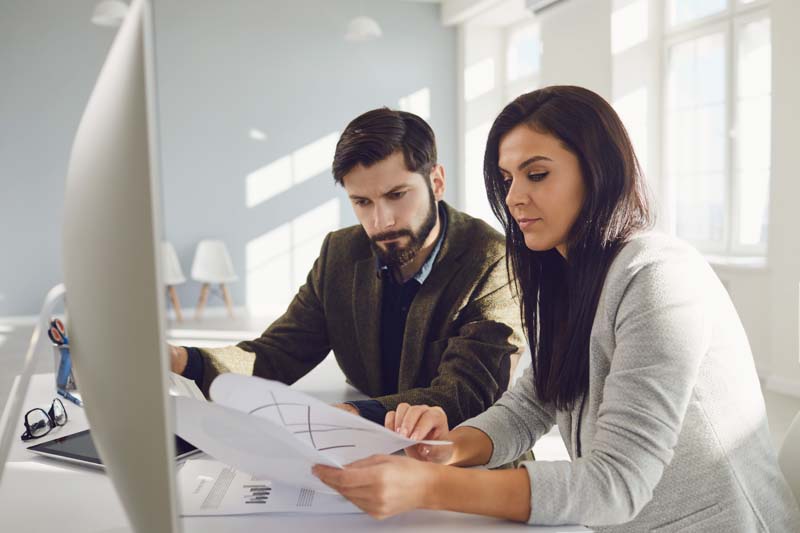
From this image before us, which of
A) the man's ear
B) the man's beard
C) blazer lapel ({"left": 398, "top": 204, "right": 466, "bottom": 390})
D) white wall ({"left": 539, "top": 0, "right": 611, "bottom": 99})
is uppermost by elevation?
white wall ({"left": 539, "top": 0, "right": 611, "bottom": 99})

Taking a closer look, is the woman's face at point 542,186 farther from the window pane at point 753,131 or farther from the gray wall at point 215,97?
the gray wall at point 215,97

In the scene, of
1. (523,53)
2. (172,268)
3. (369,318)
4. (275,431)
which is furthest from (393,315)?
(523,53)

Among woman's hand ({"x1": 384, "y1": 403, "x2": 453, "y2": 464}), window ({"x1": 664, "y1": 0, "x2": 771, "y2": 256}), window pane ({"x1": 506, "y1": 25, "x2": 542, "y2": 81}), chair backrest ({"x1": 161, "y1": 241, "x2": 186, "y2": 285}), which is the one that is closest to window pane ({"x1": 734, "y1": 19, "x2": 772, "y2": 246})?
window ({"x1": 664, "y1": 0, "x2": 771, "y2": 256})

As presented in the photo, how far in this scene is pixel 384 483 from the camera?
2.72 ft

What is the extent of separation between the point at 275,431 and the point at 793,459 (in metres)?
0.83

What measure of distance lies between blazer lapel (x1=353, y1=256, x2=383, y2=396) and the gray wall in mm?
6148

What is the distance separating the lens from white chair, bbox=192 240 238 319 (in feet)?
25.3

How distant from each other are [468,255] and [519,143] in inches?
21.9

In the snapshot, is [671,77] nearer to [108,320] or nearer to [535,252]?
[535,252]

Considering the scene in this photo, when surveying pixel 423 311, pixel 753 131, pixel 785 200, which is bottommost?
pixel 423 311

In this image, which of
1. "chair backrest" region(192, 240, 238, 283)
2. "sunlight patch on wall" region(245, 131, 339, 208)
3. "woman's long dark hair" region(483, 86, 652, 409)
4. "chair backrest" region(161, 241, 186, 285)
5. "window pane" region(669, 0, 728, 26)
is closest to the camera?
"woman's long dark hair" region(483, 86, 652, 409)

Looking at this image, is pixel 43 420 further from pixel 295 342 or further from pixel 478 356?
pixel 478 356

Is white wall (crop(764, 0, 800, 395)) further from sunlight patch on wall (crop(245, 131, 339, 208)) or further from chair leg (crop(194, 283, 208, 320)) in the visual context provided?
chair leg (crop(194, 283, 208, 320))

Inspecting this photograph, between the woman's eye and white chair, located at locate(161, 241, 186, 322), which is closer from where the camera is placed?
the woman's eye
